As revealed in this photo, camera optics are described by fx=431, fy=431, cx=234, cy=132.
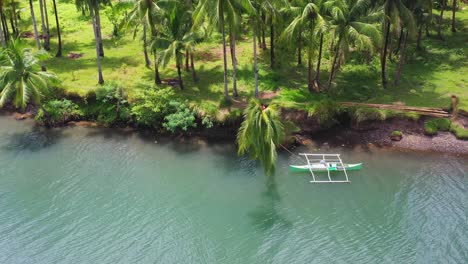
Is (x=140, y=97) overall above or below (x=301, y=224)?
above

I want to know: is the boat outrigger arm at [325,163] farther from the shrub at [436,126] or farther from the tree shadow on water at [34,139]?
the tree shadow on water at [34,139]

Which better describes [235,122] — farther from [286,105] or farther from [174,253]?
[174,253]

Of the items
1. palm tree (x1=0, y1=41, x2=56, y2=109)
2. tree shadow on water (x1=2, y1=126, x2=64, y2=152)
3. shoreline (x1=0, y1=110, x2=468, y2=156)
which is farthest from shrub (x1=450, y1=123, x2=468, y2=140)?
palm tree (x1=0, y1=41, x2=56, y2=109)

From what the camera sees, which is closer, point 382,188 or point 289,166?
point 382,188

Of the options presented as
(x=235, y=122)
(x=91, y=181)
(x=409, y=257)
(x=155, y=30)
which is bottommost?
(x=409, y=257)

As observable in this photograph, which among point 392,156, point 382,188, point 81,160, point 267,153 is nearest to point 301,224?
point 267,153

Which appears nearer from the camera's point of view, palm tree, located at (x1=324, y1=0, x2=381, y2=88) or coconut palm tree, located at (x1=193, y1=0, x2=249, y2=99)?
coconut palm tree, located at (x1=193, y1=0, x2=249, y2=99)

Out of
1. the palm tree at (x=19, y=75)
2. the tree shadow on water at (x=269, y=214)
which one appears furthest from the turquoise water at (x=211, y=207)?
the palm tree at (x=19, y=75)

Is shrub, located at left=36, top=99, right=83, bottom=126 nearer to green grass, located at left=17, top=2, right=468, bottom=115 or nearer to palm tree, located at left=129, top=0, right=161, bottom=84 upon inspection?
green grass, located at left=17, top=2, right=468, bottom=115
